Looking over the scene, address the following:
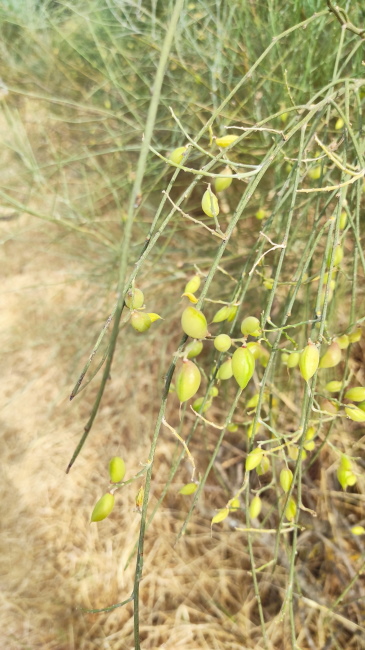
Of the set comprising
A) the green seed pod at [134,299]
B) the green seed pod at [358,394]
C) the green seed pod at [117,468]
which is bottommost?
the green seed pod at [358,394]

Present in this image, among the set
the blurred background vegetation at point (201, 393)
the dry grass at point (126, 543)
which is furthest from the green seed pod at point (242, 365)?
the dry grass at point (126, 543)

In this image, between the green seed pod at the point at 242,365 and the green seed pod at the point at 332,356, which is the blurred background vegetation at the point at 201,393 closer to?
the green seed pod at the point at 332,356

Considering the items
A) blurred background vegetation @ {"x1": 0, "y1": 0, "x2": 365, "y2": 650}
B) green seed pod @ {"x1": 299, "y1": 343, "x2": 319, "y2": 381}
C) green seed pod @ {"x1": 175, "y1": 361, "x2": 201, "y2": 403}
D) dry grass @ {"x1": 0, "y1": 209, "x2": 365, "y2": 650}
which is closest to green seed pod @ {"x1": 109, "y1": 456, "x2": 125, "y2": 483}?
green seed pod @ {"x1": 175, "y1": 361, "x2": 201, "y2": 403}

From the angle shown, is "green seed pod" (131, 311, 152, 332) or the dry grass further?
the dry grass

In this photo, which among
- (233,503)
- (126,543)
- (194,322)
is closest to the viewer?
(194,322)

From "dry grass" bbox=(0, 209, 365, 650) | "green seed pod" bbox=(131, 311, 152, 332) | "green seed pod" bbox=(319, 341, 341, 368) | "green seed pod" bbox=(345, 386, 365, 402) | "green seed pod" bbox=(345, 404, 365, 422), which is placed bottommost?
"dry grass" bbox=(0, 209, 365, 650)

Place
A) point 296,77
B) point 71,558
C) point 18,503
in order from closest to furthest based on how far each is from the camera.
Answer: point 296,77
point 71,558
point 18,503

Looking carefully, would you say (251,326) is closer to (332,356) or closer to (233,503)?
(332,356)

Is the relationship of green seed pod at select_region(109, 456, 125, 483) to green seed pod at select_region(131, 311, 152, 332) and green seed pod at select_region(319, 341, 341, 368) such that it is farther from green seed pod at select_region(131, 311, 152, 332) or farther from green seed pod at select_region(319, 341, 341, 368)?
green seed pod at select_region(319, 341, 341, 368)

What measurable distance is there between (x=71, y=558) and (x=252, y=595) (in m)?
0.73

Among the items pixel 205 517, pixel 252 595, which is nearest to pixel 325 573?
pixel 252 595

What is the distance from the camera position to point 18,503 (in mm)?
2002

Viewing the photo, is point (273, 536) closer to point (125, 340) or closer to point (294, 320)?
point (294, 320)

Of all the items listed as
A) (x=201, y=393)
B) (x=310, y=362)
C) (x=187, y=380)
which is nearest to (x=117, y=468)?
(x=187, y=380)
